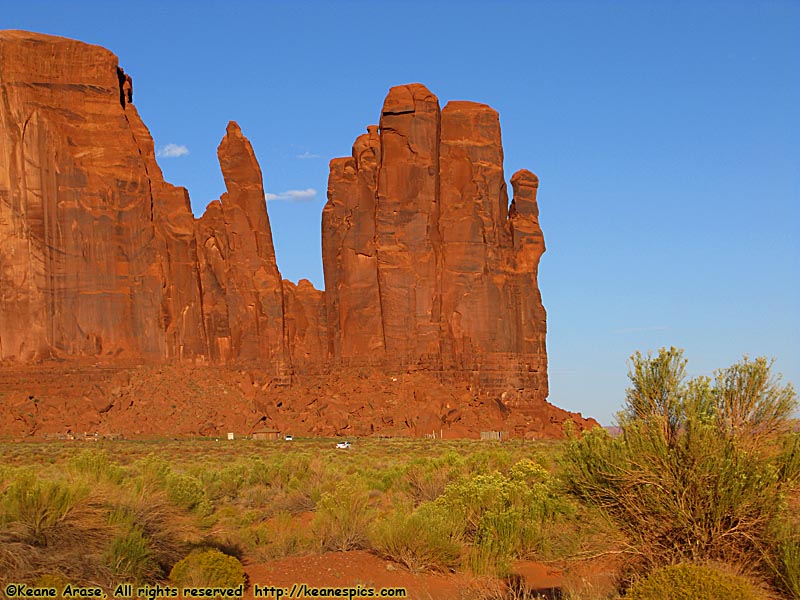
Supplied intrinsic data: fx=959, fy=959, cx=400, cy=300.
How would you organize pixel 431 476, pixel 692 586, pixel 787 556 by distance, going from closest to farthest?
pixel 692 586, pixel 787 556, pixel 431 476

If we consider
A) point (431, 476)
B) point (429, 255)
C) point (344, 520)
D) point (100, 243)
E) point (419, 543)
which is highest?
point (100, 243)

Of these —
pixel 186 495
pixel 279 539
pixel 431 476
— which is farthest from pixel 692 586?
pixel 431 476

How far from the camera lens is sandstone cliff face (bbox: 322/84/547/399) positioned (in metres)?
71.4

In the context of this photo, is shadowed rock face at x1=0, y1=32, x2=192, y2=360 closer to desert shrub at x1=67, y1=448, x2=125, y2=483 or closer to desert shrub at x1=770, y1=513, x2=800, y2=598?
desert shrub at x1=67, y1=448, x2=125, y2=483

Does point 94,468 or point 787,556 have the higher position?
point 94,468

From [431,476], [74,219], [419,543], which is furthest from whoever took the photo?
[74,219]

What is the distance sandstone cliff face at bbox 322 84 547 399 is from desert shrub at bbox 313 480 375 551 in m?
51.8

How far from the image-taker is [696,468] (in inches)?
436

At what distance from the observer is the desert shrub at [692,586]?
9823 millimetres

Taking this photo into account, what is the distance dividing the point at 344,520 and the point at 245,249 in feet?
206

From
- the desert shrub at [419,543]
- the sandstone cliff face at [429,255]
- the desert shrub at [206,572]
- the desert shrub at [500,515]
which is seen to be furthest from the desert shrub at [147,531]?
the sandstone cliff face at [429,255]

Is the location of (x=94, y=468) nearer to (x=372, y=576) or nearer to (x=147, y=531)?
(x=147, y=531)

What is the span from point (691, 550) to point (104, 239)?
217ft

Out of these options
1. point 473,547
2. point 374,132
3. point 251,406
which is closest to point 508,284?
point 374,132
